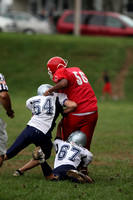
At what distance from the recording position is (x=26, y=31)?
37.7 meters

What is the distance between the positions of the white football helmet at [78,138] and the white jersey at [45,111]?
0.40 m

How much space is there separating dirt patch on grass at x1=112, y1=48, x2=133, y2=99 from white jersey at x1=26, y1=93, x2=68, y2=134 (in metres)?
19.8

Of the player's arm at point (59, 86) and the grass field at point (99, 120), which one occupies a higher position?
the player's arm at point (59, 86)

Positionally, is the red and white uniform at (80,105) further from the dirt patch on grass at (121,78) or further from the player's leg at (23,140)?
the dirt patch on grass at (121,78)

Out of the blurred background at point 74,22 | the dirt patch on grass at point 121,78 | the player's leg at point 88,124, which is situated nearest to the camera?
the player's leg at point 88,124

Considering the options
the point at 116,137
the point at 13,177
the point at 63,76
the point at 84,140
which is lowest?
the point at 116,137

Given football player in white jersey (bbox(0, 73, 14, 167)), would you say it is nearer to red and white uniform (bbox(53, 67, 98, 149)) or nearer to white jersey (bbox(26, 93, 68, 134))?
white jersey (bbox(26, 93, 68, 134))

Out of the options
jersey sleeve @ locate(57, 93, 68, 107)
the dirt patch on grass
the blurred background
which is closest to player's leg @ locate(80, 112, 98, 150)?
jersey sleeve @ locate(57, 93, 68, 107)

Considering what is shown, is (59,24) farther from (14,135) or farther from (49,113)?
(49,113)

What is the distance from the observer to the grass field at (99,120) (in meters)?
6.67

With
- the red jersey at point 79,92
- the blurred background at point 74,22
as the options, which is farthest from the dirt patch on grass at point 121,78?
the red jersey at point 79,92

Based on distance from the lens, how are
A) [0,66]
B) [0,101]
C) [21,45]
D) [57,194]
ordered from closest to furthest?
[57,194] < [0,101] < [0,66] < [21,45]

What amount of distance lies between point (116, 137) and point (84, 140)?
5685mm

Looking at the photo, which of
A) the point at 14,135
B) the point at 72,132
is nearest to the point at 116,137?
the point at 14,135
